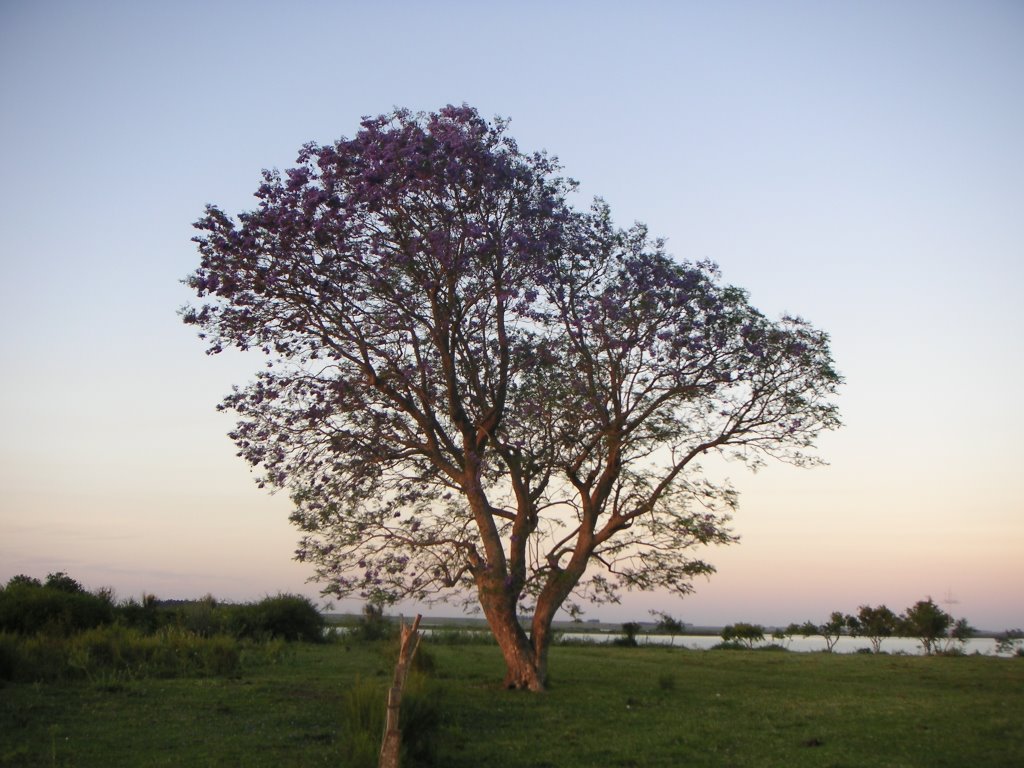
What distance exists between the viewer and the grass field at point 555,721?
1304 cm

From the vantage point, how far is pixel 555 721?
16141 millimetres

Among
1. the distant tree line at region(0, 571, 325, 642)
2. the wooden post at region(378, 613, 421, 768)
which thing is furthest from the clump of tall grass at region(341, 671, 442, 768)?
the distant tree line at region(0, 571, 325, 642)

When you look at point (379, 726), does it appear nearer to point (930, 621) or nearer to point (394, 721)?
point (394, 721)

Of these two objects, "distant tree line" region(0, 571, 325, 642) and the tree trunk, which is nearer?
the tree trunk

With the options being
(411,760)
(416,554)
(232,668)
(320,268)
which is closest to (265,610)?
(232,668)

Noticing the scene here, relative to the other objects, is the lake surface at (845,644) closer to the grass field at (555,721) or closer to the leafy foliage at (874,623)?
the leafy foliage at (874,623)

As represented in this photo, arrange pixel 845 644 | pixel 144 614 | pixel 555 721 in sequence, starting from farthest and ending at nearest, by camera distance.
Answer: pixel 845 644 < pixel 144 614 < pixel 555 721

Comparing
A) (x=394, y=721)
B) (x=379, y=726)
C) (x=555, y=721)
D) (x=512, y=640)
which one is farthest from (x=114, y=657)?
(x=394, y=721)

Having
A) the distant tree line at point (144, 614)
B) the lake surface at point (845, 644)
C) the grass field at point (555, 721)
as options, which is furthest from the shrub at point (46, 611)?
the lake surface at point (845, 644)

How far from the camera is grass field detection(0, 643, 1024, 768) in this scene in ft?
42.8

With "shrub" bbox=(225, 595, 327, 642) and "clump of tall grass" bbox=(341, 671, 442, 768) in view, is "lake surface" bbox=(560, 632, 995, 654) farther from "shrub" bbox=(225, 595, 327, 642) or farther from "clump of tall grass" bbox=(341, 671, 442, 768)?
"clump of tall grass" bbox=(341, 671, 442, 768)

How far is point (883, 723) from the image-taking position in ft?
53.1

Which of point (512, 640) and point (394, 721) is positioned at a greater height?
point (512, 640)

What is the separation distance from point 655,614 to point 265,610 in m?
18.0
